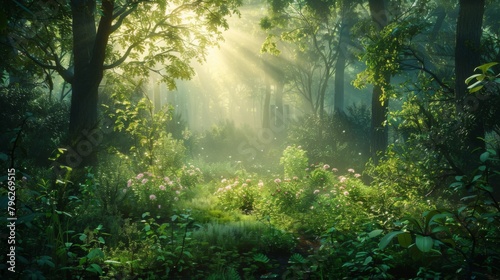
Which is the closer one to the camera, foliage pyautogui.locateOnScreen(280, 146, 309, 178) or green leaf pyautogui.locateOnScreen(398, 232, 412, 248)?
green leaf pyautogui.locateOnScreen(398, 232, 412, 248)

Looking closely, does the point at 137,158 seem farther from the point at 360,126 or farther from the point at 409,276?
the point at 360,126

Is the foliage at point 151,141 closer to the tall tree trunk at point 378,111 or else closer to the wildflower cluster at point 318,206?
the wildflower cluster at point 318,206

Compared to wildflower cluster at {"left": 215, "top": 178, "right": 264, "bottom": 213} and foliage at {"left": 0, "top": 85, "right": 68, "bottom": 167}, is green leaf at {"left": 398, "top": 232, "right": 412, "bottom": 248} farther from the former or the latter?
foliage at {"left": 0, "top": 85, "right": 68, "bottom": 167}

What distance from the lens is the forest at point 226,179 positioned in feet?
12.3

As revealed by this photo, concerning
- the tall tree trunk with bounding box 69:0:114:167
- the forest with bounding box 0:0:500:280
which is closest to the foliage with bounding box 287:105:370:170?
the forest with bounding box 0:0:500:280

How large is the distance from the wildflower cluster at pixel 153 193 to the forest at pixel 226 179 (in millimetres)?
44

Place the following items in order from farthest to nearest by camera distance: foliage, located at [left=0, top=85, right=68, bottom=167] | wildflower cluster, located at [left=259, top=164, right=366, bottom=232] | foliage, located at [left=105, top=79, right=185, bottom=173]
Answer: foliage, located at [left=0, top=85, right=68, bottom=167], foliage, located at [left=105, top=79, right=185, bottom=173], wildflower cluster, located at [left=259, top=164, right=366, bottom=232]

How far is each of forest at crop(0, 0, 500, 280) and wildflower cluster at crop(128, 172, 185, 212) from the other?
0.14ft

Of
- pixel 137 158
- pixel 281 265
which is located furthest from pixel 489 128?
pixel 137 158

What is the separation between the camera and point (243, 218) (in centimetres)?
792

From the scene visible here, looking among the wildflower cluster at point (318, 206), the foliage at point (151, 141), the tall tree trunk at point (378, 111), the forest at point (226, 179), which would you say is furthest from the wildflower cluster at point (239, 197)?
the tall tree trunk at point (378, 111)

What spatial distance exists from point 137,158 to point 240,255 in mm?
7519

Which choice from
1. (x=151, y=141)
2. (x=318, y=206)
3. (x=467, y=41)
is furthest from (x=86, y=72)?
(x=467, y=41)

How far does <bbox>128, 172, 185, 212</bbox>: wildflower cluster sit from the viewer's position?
842 cm
